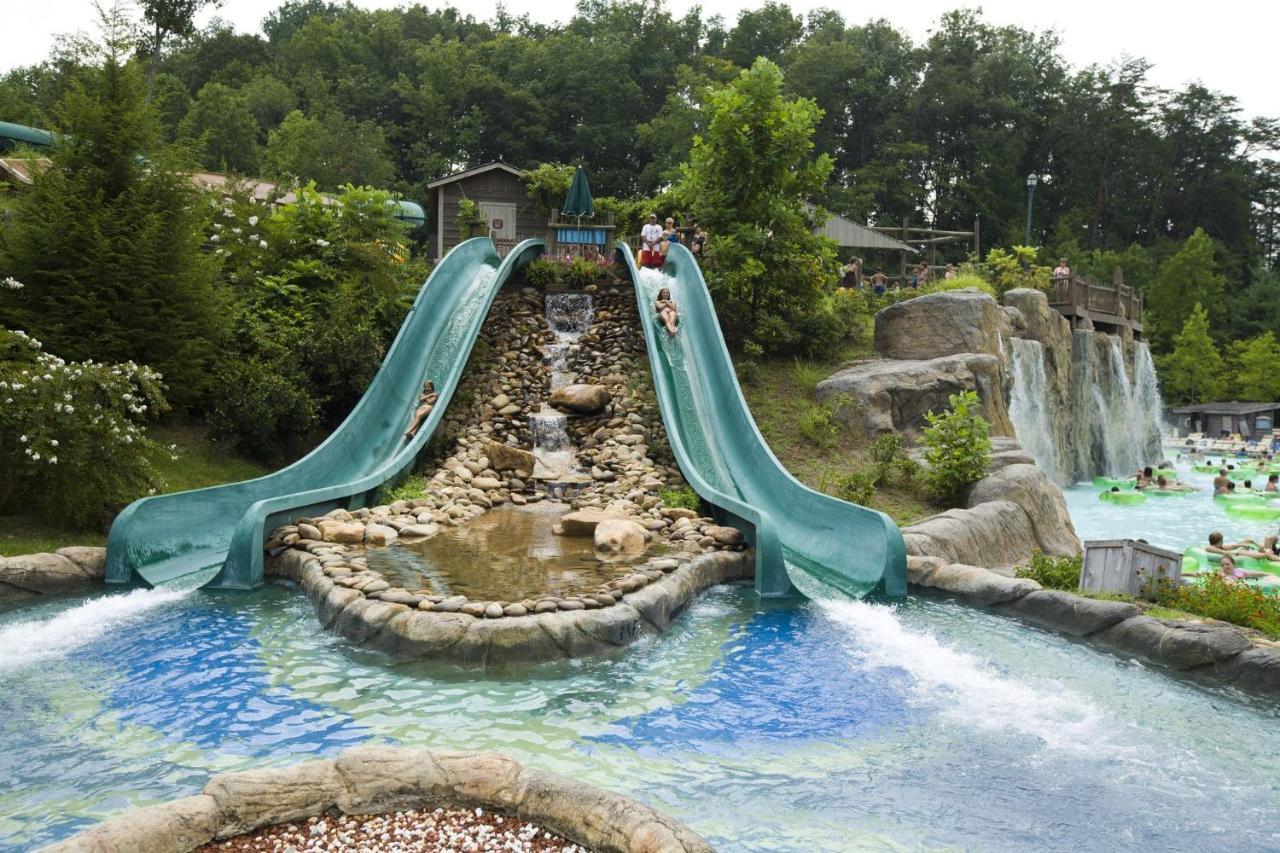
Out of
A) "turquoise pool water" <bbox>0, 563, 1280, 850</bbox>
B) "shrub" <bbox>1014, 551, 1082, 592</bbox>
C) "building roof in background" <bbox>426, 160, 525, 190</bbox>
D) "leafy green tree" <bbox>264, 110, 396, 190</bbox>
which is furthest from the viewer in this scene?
"leafy green tree" <bbox>264, 110, 396, 190</bbox>

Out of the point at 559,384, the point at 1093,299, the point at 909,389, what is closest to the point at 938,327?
the point at 909,389

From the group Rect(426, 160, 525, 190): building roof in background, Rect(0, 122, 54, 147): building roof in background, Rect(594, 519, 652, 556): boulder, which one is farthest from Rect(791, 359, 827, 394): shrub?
Rect(0, 122, 54, 147): building roof in background

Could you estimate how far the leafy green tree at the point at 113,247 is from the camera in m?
10.3

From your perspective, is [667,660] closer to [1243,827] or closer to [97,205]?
[1243,827]

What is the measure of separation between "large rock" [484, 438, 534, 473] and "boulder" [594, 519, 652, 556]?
2.59 meters

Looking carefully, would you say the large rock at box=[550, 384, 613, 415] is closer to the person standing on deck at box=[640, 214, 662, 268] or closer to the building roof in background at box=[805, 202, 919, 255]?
the person standing on deck at box=[640, 214, 662, 268]

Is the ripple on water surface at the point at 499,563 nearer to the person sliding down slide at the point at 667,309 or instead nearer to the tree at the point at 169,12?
the person sliding down slide at the point at 667,309

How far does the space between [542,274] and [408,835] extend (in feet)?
42.6

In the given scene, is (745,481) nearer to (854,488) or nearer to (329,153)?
(854,488)

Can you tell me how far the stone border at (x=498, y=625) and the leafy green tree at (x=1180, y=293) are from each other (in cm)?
4571

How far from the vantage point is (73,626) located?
7031 mm

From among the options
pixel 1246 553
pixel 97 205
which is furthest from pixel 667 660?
pixel 1246 553

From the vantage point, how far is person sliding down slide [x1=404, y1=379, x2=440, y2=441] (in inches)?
462

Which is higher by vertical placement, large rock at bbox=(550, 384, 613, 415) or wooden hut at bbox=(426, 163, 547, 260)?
wooden hut at bbox=(426, 163, 547, 260)
